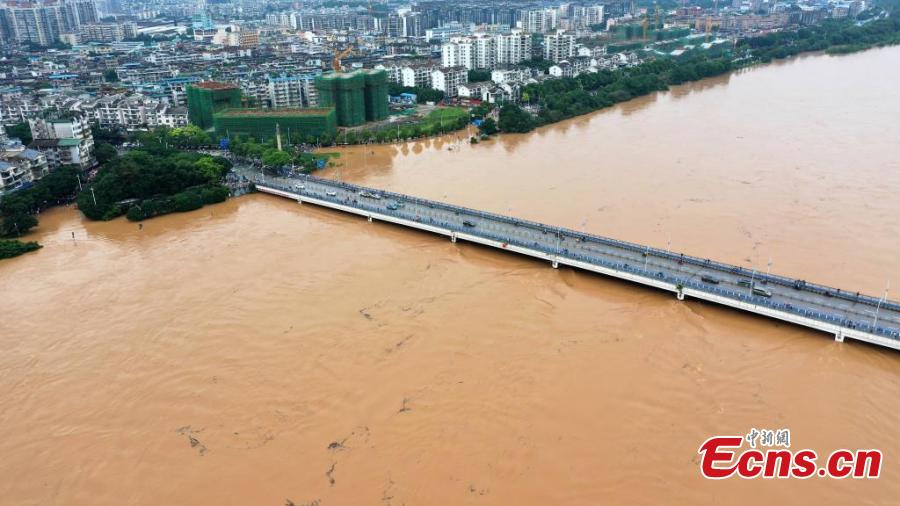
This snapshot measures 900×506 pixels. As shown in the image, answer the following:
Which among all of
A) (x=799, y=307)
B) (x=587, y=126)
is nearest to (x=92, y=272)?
(x=799, y=307)

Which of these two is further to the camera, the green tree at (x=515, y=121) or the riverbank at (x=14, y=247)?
the green tree at (x=515, y=121)

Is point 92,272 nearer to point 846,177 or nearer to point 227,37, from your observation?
point 846,177

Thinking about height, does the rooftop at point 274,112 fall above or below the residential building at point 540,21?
below

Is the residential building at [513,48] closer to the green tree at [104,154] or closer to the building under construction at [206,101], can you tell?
the building under construction at [206,101]

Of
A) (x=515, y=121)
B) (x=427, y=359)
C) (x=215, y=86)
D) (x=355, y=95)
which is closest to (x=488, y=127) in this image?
(x=515, y=121)

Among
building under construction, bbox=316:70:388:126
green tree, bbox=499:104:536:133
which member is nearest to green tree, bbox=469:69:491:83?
building under construction, bbox=316:70:388:126

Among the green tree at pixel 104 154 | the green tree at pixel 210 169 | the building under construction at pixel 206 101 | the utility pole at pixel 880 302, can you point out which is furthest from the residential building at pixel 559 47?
the utility pole at pixel 880 302

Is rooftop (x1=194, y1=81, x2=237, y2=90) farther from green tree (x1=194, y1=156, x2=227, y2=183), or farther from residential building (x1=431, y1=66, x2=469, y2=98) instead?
residential building (x1=431, y1=66, x2=469, y2=98)
